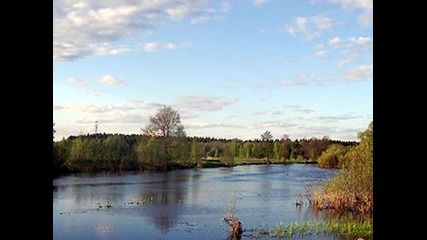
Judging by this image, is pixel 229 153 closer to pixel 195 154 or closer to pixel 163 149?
pixel 195 154

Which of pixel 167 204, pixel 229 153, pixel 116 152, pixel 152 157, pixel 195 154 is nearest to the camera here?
pixel 167 204

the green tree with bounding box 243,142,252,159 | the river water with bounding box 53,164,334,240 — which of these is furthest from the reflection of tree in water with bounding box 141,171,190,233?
the green tree with bounding box 243,142,252,159

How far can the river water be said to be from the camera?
10516 millimetres

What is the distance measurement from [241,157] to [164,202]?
9.02 metres

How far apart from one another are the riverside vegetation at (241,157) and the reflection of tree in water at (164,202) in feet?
5.08

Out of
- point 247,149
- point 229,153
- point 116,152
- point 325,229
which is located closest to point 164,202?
point 325,229

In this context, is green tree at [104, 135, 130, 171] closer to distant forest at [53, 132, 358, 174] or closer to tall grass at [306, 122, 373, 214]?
distant forest at [53, 132, 358, 174]

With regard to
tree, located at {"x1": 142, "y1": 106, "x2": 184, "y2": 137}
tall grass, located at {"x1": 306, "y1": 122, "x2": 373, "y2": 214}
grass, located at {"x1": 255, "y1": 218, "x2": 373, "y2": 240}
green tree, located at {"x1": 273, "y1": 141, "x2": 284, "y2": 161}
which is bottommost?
grass, located at {"x1": 255, "y1": 218, "x2": 373, "y2": 240}

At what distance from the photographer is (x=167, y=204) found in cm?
1303

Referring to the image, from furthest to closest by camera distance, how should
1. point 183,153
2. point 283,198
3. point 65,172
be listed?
point 183,153 < point 65,172 < point 283,198
